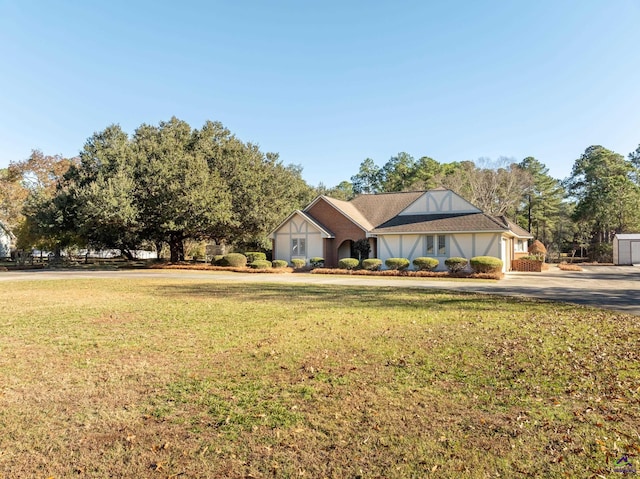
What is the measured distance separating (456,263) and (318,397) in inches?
889

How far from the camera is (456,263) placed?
84.1 ft

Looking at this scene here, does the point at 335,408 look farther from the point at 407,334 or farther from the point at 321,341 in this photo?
the point at 407,334

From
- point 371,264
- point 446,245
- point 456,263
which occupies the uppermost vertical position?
point 446,245

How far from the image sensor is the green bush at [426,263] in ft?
87.4

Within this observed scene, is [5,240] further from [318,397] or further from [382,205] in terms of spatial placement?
[318,397]

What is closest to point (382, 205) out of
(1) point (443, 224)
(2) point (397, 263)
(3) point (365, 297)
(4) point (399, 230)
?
(4) point (399, 230)

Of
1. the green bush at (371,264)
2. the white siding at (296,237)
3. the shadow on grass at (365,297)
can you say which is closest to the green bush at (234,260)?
the white siding at (296,237)

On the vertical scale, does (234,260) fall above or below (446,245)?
below

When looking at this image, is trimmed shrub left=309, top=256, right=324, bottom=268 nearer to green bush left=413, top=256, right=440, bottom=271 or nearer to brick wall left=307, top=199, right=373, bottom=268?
brick wall left=307, top=199, right=373, bottom=268

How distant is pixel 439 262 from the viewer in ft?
93.6

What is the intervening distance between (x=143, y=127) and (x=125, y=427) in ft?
123

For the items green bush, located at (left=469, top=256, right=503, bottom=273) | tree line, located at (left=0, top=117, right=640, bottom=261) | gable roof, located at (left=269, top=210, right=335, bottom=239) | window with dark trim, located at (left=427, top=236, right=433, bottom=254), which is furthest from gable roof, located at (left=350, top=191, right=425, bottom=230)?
green bush, located at (left=469, top=256, right=503, bottom=273)

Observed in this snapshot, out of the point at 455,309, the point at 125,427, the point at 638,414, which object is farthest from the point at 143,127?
the point at 638,414

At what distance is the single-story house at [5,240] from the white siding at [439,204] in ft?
163
